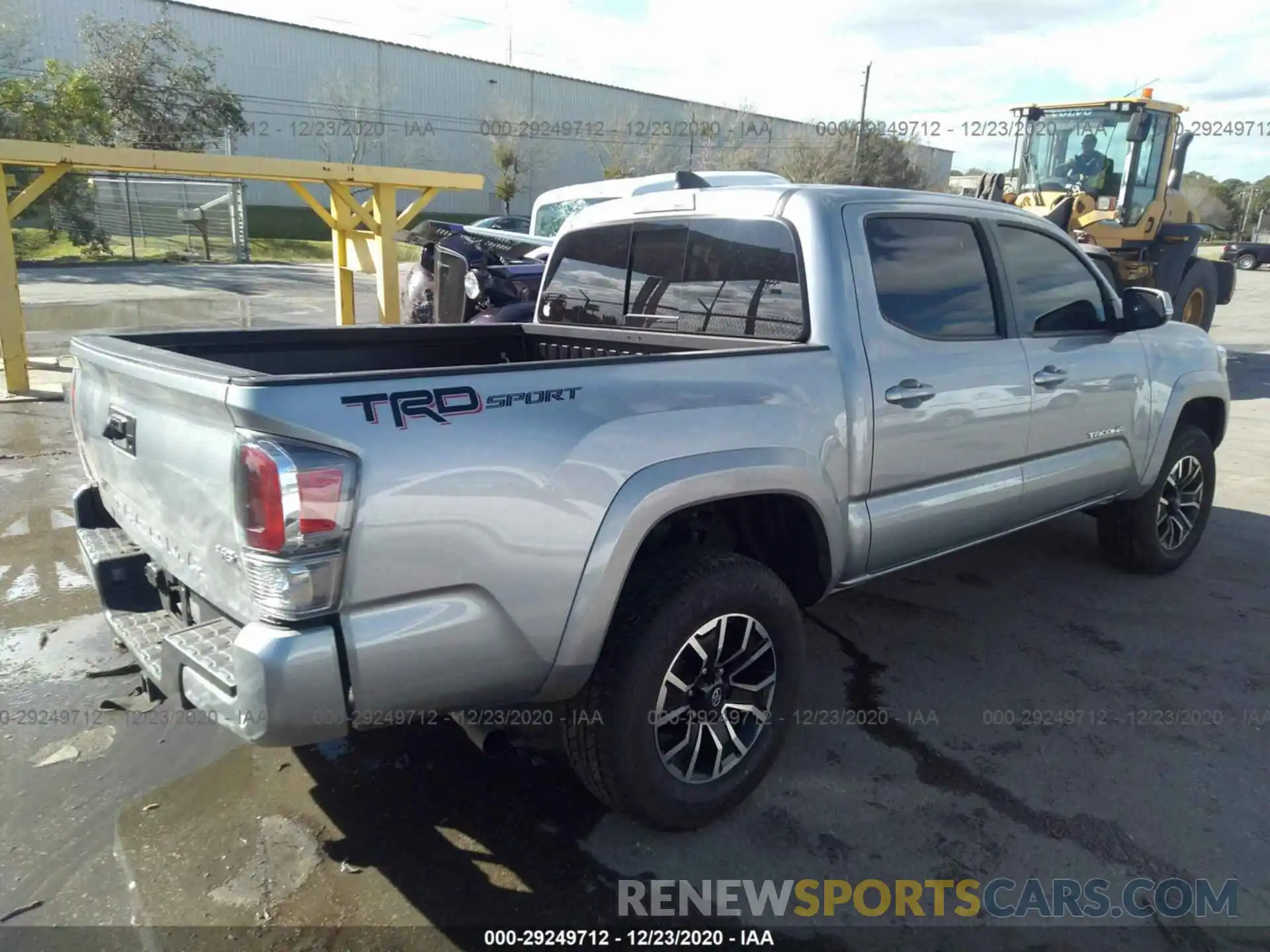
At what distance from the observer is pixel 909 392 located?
320 centimetres

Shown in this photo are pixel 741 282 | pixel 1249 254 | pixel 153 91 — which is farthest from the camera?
pixel 1249 254

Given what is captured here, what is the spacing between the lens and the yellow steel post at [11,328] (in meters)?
8.47

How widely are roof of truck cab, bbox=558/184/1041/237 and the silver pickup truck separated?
2 centimetres

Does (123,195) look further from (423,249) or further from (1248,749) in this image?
(1248,749)

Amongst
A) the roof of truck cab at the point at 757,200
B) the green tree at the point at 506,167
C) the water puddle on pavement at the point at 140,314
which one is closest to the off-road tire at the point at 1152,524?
the roof of truck cab at the point at 757,200

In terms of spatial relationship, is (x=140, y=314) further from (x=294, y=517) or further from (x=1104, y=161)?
(x=1104, y=161)

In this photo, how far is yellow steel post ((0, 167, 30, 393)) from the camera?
8469mm

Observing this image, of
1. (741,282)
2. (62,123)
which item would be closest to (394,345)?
(741,282)

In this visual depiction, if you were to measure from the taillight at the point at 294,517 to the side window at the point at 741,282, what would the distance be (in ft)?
5.87

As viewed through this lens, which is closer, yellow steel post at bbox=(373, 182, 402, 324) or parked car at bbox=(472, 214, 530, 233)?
yellow steel post at bbox=(373, 182, 402, 324)

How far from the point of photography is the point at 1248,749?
3.31 m

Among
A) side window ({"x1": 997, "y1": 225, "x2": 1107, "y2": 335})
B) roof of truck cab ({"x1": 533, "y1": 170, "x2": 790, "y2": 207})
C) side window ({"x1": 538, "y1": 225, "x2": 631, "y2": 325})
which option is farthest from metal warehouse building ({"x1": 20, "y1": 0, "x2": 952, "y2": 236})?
side window ({"x1": 997, "y1": 225, "x2": 1107, "y2": 335})

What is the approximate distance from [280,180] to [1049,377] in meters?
7.94

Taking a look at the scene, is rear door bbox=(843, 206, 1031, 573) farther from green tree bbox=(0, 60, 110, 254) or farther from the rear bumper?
green tree bbox=(0, 60, 110, 254)
